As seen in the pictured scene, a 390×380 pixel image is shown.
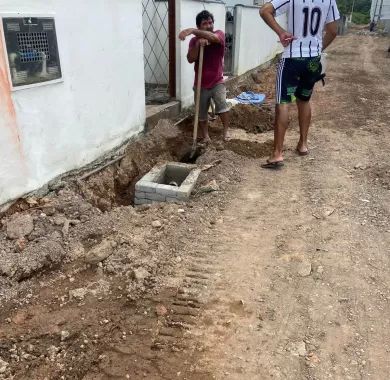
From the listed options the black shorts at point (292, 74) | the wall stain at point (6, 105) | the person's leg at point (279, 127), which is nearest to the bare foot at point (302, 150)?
the person's leg at point (279, 127)

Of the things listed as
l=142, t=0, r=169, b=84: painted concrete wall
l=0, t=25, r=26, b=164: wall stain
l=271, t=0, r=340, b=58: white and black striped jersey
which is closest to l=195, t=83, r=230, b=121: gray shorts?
l=271, t=0, r=340, b=58: white and black striped jersey

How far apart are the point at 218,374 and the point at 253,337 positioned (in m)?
0.33

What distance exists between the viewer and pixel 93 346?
2.32 metres

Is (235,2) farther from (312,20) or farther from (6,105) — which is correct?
(6,105)

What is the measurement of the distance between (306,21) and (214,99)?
58.7 inches

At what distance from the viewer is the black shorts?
4477mm

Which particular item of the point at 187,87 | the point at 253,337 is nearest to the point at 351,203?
the point at 253,337

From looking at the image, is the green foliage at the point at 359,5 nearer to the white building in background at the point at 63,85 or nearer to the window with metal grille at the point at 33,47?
the white building in background at the point at 63,85

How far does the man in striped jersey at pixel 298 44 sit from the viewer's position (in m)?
4.30

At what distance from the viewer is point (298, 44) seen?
4.42 meters

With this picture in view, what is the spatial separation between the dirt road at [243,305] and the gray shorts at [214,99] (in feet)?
5.27

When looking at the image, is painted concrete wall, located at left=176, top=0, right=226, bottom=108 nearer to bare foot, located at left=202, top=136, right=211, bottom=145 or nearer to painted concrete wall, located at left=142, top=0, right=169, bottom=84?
painted concrete wall, located at left=142, top=0, right=169, bottom=84

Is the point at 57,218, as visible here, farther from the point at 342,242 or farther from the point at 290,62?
the point at 290,62

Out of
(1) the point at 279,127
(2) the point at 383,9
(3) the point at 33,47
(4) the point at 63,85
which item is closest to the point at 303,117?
(1) the point at 279,127
